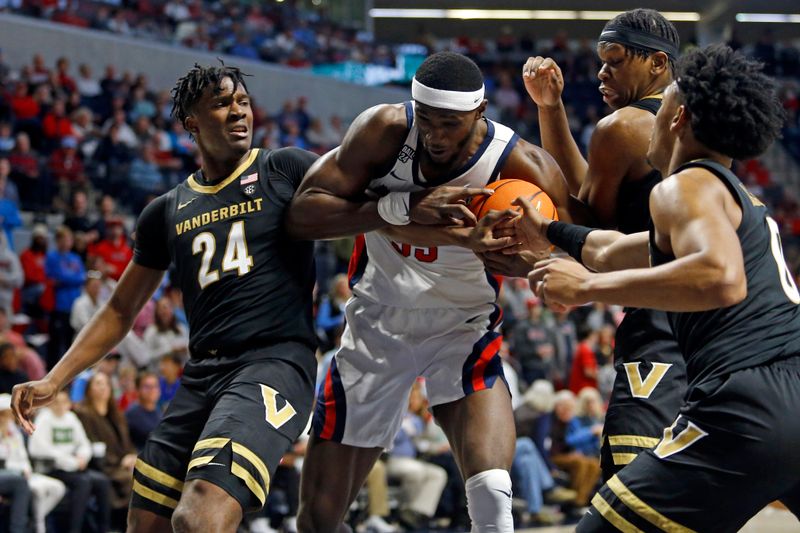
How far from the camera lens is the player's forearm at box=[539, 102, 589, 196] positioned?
5113 millimetres

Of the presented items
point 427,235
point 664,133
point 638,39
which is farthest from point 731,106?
point 427,235

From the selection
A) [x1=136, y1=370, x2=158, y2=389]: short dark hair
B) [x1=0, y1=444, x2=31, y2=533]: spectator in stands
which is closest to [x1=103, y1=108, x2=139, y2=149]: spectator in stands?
[x1=136, y1=370, x2=158, y2=389]: short dark hair

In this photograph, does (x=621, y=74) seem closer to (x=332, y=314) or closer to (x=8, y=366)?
(x=8, y=366)

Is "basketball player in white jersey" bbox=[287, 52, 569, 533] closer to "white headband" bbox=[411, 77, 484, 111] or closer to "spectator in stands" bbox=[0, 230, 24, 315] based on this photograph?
"white headband" bbox=[411, 77, 484, 111]

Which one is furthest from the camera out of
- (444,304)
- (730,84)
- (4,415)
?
(4,415)

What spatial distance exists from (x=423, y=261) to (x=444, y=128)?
73 cm

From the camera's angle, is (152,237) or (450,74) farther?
(152,237)

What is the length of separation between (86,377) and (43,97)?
17.8 ft

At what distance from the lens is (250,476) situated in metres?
4.26

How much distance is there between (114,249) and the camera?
39.9 feet

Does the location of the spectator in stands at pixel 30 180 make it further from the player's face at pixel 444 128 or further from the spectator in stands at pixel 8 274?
the player's face at pixel 444 128

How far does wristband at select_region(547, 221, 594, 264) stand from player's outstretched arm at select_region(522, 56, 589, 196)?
0.93 meters

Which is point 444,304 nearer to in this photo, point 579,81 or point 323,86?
point 323,86

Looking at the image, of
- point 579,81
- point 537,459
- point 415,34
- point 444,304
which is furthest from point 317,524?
point 415,34
